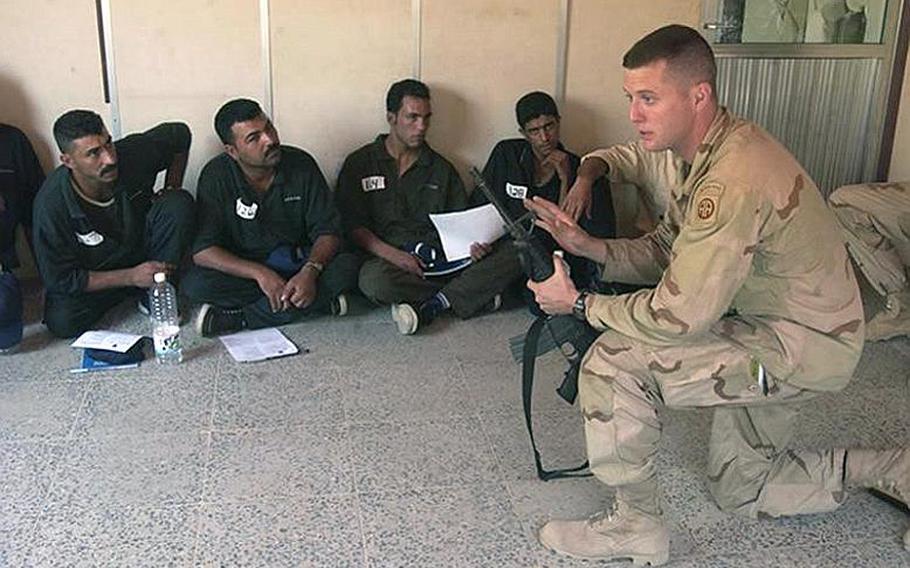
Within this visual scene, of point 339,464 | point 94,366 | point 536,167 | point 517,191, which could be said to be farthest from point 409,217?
point 339,464

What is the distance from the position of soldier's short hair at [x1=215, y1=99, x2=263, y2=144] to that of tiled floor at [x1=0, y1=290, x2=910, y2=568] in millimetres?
814

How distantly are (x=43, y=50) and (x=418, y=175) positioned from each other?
65.2 inches

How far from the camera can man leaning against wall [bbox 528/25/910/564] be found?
193 centimetres

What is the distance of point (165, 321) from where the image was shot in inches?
137

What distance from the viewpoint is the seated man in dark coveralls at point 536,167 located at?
3.96m

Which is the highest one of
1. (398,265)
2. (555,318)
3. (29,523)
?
Result: (555,318)

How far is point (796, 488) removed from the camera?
7.58 feet

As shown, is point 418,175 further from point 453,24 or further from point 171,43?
point 171,43

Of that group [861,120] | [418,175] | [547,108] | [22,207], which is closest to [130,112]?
[22,207]

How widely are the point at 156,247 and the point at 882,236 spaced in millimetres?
2829

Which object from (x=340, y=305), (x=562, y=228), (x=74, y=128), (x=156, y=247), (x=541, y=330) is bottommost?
(x=340, y=305)

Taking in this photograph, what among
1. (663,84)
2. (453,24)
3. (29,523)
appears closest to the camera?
(663,84)

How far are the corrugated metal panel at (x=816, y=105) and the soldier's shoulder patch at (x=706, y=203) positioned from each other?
8.66 ft

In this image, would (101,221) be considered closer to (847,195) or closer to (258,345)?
(258,345)
